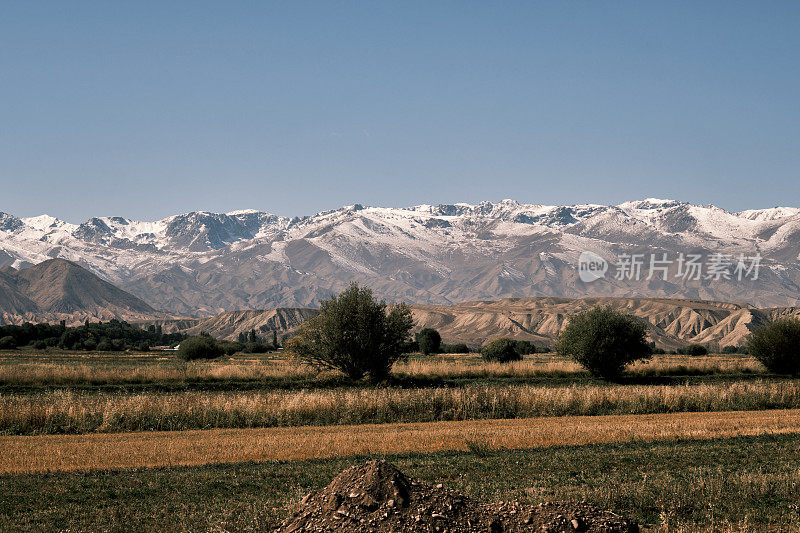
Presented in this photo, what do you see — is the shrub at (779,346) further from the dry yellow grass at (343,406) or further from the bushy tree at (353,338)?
the bushy tree at (353,338)

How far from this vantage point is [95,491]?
16.5m

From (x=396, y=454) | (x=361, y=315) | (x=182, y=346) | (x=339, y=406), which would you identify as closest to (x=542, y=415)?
(x=339, y=406)

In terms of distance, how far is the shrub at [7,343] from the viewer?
99625 millimetres

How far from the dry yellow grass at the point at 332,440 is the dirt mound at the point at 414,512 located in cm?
1015

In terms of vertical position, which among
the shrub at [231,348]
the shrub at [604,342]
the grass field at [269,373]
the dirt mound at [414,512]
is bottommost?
the shrub at [231,348]

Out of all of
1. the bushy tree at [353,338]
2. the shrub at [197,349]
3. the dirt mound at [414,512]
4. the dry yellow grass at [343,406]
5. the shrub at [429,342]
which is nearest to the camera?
the dirt mound at [414,512]

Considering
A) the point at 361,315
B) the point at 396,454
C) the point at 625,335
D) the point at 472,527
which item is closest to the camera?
the point at 472,527

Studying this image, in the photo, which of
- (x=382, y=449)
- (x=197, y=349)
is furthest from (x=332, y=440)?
(x=197, y=349)

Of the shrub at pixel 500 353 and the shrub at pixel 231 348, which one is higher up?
the shrub at pixel 500 353

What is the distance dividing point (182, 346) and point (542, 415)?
57444 mm

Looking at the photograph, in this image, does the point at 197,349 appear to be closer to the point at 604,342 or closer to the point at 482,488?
the point at 604,342

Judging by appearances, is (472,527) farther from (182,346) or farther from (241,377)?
(182,346)

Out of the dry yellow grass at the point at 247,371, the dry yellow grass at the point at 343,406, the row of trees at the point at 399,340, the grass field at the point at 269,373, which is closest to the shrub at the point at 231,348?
the row of trees at the point at 399,340

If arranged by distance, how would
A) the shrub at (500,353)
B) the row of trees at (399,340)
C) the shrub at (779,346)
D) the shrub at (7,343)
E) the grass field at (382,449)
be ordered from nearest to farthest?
the grass field at (382,449) < the row of trees at (399,340) < the shrub at (779,346) < the shrub at (500,353) < the shrub at (7,343)
